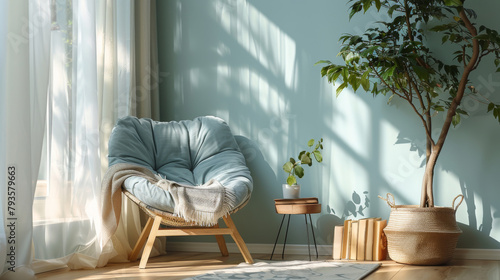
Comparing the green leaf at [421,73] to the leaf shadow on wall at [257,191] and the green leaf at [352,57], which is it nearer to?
the green leaf at [352,57]

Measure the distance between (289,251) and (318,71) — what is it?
1.12m

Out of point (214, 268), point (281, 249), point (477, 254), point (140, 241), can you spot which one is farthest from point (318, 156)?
point (140, 241)

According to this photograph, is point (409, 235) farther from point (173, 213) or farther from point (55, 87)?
point (55, 87)

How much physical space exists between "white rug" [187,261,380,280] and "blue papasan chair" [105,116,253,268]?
0.19 meters

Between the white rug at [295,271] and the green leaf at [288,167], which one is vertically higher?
the green leaf at [288,167]

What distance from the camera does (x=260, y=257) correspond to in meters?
3.47

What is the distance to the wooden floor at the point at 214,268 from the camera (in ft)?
8.86

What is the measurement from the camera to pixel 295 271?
9.26ft

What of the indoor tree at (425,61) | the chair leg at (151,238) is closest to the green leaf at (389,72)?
the indoor tree at (425,61)

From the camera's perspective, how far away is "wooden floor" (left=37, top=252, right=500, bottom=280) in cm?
270

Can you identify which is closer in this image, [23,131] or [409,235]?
[23,131]

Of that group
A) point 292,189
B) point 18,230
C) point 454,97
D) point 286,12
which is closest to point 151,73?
point 286,12

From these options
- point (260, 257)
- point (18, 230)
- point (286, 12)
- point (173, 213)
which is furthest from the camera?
point (286, 12)

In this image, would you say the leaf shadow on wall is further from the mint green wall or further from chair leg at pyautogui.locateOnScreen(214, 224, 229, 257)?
chair leg at pyautogui.locateOnScreen(214, 224, 229, 257)
